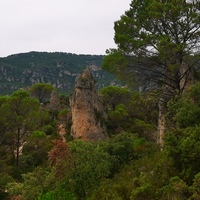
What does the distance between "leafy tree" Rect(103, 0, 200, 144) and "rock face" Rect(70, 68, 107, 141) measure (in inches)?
598

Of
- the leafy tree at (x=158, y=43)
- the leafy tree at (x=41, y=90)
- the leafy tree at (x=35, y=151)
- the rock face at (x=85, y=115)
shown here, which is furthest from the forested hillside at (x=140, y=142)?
the leafy tree at (x=41, y=90)

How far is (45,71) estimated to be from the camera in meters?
168

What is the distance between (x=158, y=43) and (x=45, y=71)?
158m

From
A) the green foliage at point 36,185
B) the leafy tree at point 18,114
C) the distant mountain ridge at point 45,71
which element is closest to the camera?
the green foliage at point 36,185

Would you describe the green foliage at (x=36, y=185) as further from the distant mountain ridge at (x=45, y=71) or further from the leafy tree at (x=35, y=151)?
the distant mountain ridge at (x=45, y=71)

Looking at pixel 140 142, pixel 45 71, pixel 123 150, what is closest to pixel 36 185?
pixel 123 150

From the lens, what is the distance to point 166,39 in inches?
540

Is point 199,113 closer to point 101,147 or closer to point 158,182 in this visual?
point 158,182

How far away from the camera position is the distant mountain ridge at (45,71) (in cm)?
14738

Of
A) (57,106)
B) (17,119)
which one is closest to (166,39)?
(17,119)

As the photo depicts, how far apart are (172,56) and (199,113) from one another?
177 inches

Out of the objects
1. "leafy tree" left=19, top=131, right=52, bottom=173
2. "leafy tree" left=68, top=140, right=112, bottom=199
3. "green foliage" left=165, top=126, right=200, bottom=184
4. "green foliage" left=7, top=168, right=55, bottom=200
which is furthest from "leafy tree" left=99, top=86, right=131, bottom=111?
"green foliage" left=165, top=126, right=200, bottom=184

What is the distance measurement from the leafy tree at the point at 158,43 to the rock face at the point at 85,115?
15187 millimetres

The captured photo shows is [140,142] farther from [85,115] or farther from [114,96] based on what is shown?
[114,96]
